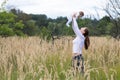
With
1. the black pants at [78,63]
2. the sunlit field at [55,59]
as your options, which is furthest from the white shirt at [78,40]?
the sunlit field at [55,59]

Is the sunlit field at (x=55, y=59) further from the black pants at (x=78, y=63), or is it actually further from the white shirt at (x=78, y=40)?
the white shirt at (x=78, y=40)

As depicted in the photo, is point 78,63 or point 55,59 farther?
point 55,59

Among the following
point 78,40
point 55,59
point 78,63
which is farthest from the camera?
point 55,59

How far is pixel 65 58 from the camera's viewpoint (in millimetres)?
8633

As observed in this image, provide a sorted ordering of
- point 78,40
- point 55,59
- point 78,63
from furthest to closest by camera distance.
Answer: point 55,59
point 78,40
point 78,63

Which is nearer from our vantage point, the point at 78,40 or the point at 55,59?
the point at 78,40

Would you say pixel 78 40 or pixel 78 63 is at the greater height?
pixel 78 40

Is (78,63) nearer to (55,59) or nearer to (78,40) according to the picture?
(78,40)

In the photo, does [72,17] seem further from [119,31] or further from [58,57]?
[119,31]

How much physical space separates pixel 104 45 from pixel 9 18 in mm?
9639

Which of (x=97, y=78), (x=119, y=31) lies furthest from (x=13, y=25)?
(x=97, y=78)

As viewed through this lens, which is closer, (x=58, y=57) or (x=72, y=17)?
(x=72, y=17)

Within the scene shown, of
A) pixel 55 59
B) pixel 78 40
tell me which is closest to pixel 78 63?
pixel 78 40

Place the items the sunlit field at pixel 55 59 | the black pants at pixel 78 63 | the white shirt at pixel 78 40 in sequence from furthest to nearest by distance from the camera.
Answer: the white shirt at pixel 78 40, the sunlit field at pixel 55 59, the black pants at pixel 78 63
